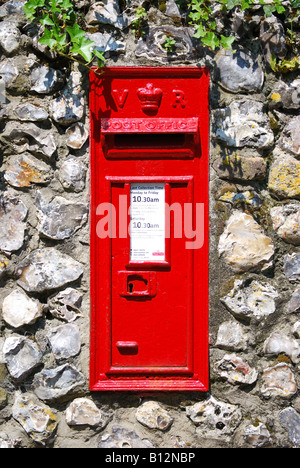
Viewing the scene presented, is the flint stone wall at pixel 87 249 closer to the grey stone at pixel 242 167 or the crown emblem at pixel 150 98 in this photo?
the grey stone at pixel 242 167

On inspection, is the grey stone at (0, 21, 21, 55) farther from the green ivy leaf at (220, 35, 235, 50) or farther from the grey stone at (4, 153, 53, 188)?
the green ivy leaf at (220, 35, 235, 50)

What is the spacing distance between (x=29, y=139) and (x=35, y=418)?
1313 millimetres

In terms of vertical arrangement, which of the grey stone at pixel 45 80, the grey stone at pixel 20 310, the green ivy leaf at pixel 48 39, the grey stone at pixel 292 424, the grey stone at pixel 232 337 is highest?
the green ivy leaf at pixel 48 39

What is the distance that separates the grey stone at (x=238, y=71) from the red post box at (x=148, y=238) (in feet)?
0.35

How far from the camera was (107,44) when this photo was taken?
6.85ft

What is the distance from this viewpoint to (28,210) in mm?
2137

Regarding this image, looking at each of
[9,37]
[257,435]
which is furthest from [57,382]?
[9,37]

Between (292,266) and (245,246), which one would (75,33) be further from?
(292,266)

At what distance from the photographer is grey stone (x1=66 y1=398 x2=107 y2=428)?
6.88ft

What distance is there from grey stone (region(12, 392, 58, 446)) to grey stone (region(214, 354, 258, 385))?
2.73 ft

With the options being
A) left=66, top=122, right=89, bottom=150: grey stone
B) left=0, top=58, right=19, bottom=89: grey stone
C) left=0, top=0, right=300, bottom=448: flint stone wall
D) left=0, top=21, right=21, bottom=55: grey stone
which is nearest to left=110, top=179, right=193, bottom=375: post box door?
left=0, top=0, right=300, bottom=448: flint stone wall

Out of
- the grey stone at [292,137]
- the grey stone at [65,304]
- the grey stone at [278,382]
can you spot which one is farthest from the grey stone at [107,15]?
the grey stone at [278,382]

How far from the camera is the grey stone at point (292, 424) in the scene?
2.12m

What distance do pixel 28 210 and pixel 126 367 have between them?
88 centimetres
